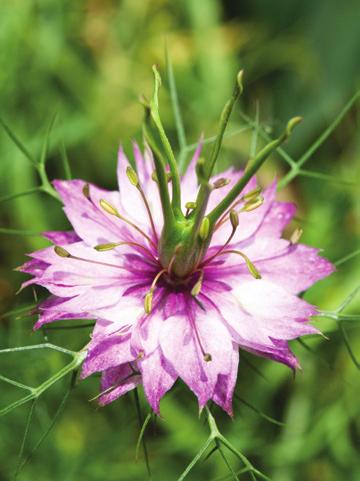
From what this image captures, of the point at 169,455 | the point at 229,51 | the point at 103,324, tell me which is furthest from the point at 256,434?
the point at 229,51

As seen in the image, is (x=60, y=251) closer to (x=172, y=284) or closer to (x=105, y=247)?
(x=105, y=247)

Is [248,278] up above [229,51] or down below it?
above

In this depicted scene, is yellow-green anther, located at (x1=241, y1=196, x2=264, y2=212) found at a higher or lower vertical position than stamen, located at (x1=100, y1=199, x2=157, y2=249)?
lower

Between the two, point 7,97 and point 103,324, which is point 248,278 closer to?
point 103,324

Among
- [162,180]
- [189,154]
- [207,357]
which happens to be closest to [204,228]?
[162,180]

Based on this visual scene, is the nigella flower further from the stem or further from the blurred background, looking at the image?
the blurred background

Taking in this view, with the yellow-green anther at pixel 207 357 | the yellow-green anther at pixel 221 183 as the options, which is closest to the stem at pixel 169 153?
the yellow-green anther at pixel 221 183

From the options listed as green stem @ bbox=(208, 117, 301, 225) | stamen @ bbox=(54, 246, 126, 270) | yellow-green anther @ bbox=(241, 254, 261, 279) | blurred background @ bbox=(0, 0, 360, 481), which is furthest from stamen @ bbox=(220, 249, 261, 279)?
blurred background @ bbox=(0, 0, 360, 481)

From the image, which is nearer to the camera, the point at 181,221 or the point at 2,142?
the point at 181,221
